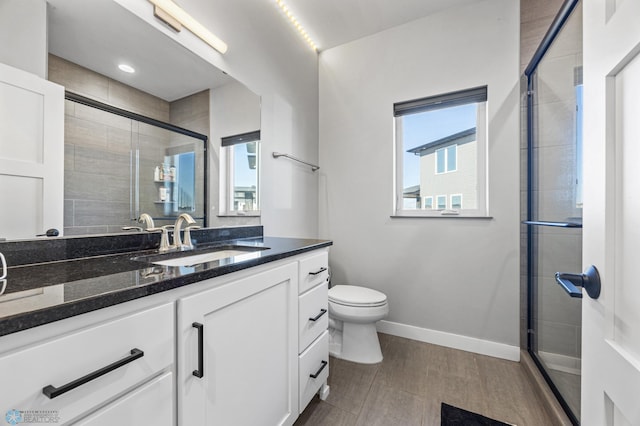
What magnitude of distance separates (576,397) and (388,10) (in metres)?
2.62

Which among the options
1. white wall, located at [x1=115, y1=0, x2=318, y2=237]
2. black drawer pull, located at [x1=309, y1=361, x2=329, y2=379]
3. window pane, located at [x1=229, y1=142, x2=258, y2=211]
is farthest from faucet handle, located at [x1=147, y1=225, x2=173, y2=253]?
black drawer pull, located at [x1=309, y1=361, x2=329, y2=379]

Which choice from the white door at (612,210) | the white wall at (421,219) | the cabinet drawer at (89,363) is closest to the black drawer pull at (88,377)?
the cabinet drawer at (89,363)

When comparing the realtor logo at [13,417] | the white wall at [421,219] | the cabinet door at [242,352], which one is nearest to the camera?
the realtor logo at [13,417]

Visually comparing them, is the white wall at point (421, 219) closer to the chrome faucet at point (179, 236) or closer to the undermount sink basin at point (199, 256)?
the undermount sink basin at point (199, 256)

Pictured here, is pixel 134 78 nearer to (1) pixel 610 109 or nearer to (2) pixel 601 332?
(1) pixel 610 109

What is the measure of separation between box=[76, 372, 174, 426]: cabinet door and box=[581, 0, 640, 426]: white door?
922 mm

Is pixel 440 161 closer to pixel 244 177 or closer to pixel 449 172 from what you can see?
pixel 449 172

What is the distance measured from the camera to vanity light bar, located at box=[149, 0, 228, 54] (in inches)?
49.1

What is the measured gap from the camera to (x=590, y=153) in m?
0.61

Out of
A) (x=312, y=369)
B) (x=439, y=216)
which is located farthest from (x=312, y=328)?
(x=439, y=216)

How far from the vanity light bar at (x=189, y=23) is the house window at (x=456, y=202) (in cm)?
190

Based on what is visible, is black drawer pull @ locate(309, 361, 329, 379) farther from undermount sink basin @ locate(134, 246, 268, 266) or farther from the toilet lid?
undermount sink basin @ locate(134, 246, 268, 266)

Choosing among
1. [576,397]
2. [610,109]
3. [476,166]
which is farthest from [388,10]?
[576,397]

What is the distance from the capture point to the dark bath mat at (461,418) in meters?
1.30
